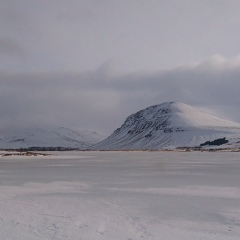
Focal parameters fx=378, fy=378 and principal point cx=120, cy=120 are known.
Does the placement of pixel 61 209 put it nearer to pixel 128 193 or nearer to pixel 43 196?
pixel 43 196

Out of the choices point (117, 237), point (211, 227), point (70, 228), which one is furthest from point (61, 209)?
point (211, 227)

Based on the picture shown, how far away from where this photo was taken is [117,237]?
1004 cm

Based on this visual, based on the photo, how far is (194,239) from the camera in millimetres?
9891

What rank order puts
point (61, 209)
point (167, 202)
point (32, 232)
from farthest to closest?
point (167, 202)
point (61, 209)
point (32, 232)

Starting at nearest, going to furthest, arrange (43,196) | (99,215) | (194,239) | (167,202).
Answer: (194,239), (99,215), (167,202), (43,196)

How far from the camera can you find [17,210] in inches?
538

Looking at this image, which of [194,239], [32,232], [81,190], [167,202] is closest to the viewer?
[194,239]

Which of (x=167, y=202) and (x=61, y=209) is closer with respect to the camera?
(x=61, y=209)

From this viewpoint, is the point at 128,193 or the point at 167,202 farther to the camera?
the point at 128,193

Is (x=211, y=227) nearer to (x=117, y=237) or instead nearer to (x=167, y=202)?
(x=117, y=237)

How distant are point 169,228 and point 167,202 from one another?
447 cm

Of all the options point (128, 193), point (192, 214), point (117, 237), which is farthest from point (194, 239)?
point (128, 193)

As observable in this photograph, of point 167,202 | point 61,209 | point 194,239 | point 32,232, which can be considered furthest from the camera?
point 167,202

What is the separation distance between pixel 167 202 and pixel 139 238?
5798 mm
